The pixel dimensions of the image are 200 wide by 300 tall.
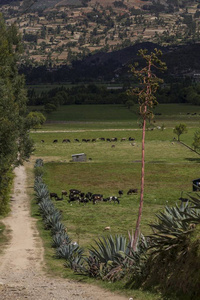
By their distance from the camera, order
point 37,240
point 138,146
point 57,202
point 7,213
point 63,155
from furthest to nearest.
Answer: point 138,146
point 63,155
point 57,202
point 7,213
point 37,240

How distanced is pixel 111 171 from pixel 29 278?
5383cm

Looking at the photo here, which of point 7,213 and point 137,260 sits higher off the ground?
point 137,260

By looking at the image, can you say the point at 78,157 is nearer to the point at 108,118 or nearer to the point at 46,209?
the point at 46,209

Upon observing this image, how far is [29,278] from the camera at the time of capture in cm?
2159

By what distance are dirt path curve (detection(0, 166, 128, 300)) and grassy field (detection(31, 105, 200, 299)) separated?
0.87m

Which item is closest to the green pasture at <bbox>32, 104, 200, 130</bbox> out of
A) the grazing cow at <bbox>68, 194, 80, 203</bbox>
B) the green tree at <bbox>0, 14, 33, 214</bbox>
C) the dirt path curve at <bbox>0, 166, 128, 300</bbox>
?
the grazing cow at <bbox>68, 194, 80, 203</bbox>

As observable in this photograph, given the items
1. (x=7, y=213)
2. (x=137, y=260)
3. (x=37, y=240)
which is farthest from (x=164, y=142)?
(x=137, y=260)

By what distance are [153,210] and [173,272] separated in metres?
29.3

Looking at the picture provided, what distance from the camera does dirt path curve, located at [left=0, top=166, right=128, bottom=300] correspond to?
18172 millimetres

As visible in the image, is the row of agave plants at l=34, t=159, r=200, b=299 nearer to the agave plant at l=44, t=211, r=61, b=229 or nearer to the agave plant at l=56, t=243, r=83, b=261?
the agave plant at l=56, t=243, r=83, b=261

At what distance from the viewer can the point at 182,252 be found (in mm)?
17062

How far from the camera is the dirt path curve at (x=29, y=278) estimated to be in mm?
18172

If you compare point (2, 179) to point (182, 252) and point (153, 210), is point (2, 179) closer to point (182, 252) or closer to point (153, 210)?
point (153, 210)

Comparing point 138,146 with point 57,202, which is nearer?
point 57,202
